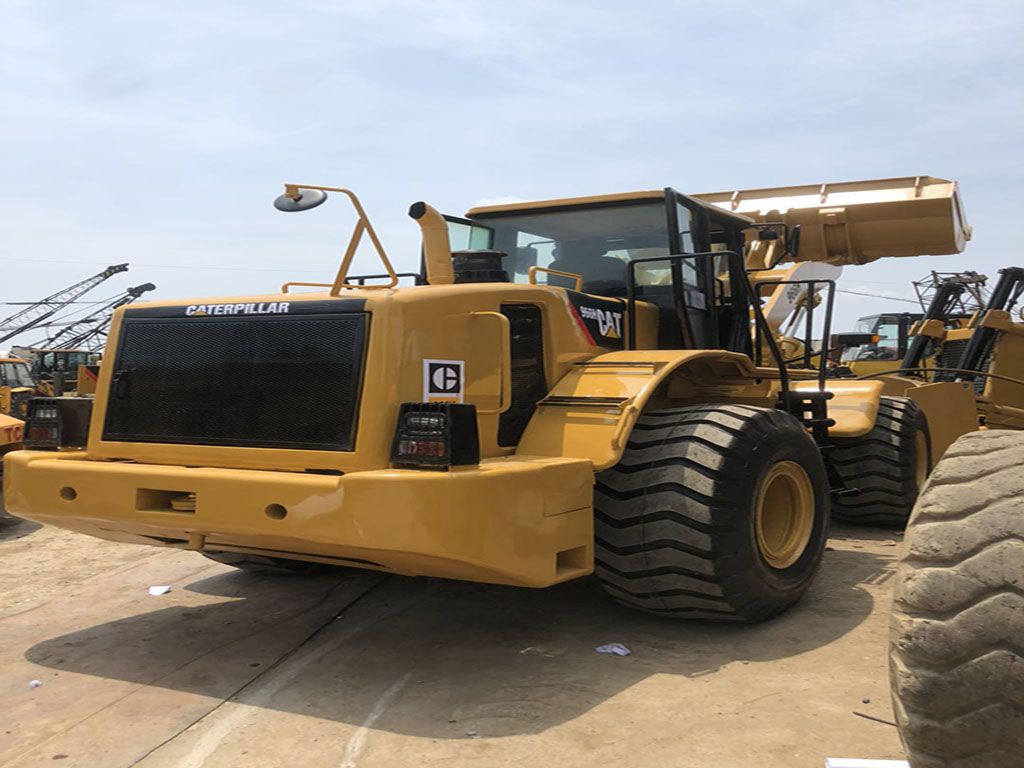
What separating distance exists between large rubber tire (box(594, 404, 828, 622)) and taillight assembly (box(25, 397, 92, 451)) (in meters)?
2.58

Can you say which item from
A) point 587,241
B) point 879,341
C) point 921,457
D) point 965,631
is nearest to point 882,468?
point 921,457

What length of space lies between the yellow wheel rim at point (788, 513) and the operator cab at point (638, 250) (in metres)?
1.08

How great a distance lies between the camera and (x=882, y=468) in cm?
701

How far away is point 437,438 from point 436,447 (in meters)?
0.04

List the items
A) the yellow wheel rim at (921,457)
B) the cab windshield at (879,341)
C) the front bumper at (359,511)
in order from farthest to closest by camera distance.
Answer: the cab windshield at (879,341) → the yellow wheel rim at (921,457) → the front bumper at (359,511)

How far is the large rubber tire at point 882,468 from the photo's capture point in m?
7.00

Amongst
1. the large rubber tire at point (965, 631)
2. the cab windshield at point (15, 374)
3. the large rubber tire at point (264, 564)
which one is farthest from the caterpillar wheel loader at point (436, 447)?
the cab windshield at point (15, 374)

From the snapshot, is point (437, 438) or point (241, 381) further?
point (241, 381)

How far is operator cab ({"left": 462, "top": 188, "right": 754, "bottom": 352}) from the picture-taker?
5.77 meters

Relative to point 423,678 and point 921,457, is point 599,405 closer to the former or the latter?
point 423,678

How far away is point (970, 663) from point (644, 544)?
2.21 m

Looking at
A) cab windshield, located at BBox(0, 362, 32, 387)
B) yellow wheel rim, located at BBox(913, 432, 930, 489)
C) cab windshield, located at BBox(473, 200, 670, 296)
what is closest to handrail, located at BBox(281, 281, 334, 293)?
cab windshield, located at BBox(473, 200, 670, 296)

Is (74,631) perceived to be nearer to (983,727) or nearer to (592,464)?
(592,464)

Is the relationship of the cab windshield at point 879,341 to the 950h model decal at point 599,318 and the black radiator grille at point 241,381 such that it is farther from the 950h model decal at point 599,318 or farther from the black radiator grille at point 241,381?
the black radiator grille at point 241,381
